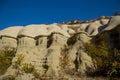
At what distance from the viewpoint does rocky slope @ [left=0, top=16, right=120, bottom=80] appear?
1272 inches

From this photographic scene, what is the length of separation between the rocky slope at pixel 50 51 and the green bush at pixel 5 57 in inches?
44.8

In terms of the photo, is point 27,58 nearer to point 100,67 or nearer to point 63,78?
point 63,78

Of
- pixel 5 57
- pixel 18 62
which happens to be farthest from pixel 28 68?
pixel 5 57

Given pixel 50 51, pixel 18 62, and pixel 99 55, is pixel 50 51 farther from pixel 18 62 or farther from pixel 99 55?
pixel 99 55

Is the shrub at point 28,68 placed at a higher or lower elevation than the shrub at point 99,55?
lower

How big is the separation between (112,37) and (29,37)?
1502 centimetres

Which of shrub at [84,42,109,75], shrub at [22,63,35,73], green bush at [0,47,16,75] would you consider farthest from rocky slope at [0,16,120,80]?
green bush at [0,47,16,75]

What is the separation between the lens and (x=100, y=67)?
31.6 metres

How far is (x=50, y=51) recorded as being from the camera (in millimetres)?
35688

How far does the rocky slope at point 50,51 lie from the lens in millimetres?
32312

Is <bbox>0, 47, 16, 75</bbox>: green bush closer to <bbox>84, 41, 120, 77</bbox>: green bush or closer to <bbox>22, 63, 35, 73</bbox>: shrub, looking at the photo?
<bbox>22, 63, 35, 73</bbox>: shrub

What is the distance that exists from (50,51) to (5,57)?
807cm

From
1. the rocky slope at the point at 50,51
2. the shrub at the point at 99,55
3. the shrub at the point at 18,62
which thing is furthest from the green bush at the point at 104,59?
the shrub at the point at 18,62

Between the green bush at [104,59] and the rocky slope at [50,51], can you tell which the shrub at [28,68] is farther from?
the green bush at [104,59]
